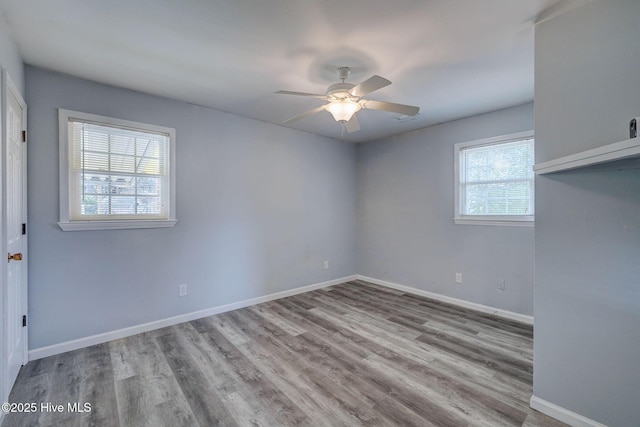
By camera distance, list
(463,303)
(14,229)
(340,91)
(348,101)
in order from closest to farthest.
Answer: (14,229) < (340,91) < (348,101) < (463,303)

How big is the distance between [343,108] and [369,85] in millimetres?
387

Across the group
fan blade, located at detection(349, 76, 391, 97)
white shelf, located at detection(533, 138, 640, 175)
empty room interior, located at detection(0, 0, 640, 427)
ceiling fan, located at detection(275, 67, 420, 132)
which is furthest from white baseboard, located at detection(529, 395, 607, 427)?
fan blade, located at detection(349, 76, 391, 97)

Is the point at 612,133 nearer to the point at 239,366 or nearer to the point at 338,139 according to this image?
the point at 239,366

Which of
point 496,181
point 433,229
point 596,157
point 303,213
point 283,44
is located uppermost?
point 283,44

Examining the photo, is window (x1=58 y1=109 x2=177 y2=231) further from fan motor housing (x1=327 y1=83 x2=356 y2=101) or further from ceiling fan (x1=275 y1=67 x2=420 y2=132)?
fan motor housing (x1=327 y1=83 x2=356 y2=101)

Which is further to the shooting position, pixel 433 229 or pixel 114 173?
pixel 433 229

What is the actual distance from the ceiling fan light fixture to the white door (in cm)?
223

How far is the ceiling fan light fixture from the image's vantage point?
2.30 meters

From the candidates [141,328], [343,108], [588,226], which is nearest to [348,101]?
[343,108]

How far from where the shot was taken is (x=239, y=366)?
92.2 inches

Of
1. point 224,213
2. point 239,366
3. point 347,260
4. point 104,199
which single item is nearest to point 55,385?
point 239,366

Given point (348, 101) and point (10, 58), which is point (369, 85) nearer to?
point (348, 101)

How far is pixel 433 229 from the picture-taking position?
4094 mm

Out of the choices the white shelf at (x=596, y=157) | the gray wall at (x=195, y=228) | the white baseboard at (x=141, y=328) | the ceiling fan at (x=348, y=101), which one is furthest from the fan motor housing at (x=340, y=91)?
the white baseboard at (x=141, y=328)
